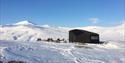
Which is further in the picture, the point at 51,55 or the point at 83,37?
the point at 83,37

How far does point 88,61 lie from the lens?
23.1m

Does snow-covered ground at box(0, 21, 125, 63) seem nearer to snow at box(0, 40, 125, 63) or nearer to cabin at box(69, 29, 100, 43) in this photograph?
snow at box(0, 40, 125, 63)

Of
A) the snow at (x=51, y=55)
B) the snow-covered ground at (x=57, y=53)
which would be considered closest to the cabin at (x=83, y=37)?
the snow-covered ground at (x=57, y=53)

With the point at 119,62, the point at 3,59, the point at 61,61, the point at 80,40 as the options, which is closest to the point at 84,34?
the point at 80,40

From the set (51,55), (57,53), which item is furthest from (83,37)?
(51,55)

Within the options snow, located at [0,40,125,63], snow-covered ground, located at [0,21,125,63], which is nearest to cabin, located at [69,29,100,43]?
snow-covered ground, located at [0,21,125,63]

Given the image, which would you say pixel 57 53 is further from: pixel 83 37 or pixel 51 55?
pixel 83 37

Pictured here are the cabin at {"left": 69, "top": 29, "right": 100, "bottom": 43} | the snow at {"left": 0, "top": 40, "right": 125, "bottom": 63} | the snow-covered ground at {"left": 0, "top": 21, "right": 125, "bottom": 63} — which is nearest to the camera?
the snow at {"left": 0, "top": 40, "right": 125, "bottom": 63}

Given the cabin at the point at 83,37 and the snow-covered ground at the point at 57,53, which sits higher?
the cabin at the point at 83,37

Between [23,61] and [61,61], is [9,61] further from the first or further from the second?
[61,61]

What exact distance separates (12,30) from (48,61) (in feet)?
547

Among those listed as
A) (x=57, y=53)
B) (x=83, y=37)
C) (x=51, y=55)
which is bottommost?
(x=51, y=55)

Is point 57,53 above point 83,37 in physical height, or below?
below

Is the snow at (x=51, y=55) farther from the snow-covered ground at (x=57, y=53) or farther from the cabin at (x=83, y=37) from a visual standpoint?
the cabin at (x=83, y=37)
